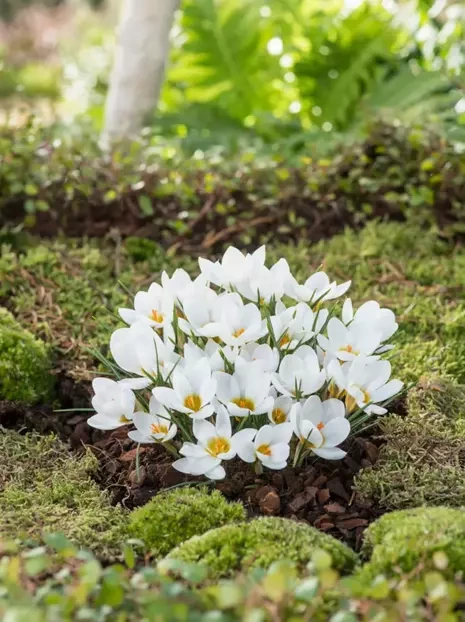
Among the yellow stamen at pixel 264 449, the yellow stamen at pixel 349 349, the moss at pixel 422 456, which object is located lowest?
the moss at pixel 422 456

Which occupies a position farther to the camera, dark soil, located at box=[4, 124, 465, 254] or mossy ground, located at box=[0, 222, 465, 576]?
dark soil, located at box=[4, 124, 465, 254]

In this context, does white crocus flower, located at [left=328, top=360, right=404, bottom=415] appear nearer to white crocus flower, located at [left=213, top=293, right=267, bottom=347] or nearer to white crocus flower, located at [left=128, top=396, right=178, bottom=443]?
white crocus flower, located at [left=213, top=293, right=267, bottom=347]

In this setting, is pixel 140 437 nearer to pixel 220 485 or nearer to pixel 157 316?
pixel 220 485

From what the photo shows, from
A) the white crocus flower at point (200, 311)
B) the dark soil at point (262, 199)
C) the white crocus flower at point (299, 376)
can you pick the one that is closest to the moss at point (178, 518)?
the white crocus flower at point (299, 376)

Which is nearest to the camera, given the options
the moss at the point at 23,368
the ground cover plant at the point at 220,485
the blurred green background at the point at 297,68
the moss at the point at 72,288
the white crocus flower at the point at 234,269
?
the ground cover plant at the point at 220,485

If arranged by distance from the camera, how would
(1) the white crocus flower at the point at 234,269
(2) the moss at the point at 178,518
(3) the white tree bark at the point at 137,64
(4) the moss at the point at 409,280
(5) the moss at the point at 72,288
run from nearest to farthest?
1. (2) the moss at the point at 178,518
2. (1) the white crocus flower at the point at 234,269
3. (4) the moss at the point at 409,280
4. (5) the moss at the point at 72,288
5. (3) the white tree bark at the point at 137,64


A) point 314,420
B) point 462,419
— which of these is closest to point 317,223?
point 462,419

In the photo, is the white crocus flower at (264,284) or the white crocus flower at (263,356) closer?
the white crocus flower at (263,356)

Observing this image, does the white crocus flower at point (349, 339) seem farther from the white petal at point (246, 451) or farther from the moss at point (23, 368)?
the moss at point (23, 368)

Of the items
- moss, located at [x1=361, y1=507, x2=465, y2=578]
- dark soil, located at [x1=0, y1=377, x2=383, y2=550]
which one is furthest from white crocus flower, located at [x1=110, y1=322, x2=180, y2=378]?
moss, located at [x1=361, y1=507, x2=465, y2=578]
